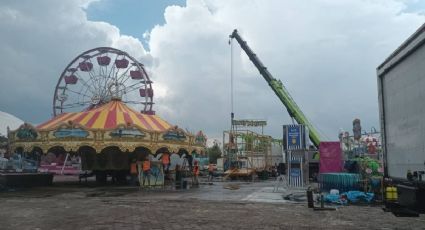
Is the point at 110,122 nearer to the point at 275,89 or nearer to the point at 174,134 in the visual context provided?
the point at 174,134

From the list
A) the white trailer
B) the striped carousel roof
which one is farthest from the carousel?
the white trailer

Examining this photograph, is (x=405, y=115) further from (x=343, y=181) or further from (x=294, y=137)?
(x=294, y=137)

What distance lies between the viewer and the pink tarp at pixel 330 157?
86.1 feet

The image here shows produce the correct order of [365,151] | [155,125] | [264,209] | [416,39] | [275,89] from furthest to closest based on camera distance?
[275,89] → [365,151] → [155,125] → [264,209] → [416,39]

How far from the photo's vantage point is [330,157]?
86.8 feet

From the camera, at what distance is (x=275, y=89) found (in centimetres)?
3916

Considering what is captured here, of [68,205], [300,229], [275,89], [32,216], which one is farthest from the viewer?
[275,89]

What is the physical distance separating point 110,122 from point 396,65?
20567 millimetres

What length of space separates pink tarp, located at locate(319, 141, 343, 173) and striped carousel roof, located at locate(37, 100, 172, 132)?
32.2 feet

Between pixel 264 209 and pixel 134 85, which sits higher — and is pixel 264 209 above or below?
below

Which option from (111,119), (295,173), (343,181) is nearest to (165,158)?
(111,119)

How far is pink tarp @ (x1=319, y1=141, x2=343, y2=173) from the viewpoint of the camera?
2623 centimetres

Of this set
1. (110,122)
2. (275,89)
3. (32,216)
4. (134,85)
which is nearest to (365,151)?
(275,89)

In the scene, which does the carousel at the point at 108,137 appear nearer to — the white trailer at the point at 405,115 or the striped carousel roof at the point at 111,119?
the striped carousel roof at the point at 111,119
